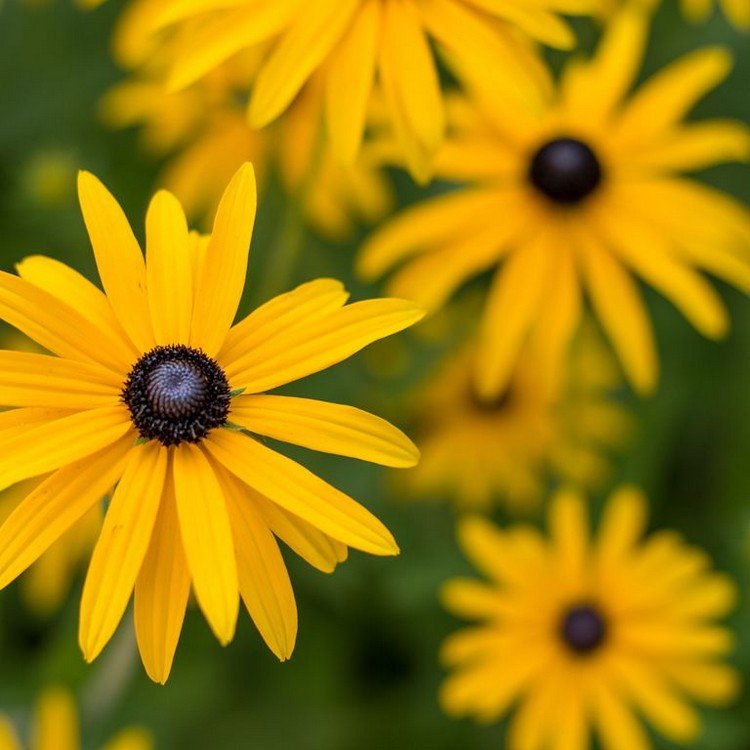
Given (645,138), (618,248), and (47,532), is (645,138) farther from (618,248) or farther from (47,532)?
(47,532)

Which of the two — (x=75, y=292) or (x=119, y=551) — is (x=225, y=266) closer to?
(x=75, y=292)

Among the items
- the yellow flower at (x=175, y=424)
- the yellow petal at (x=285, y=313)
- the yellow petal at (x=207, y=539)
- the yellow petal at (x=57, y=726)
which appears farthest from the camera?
the yellow petal at (x=57, y=726)

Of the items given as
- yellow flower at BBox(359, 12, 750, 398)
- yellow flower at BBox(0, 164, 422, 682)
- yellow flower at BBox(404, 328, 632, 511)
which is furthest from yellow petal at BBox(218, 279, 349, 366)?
yellow flower at BBox(404, 328, 632, 511)

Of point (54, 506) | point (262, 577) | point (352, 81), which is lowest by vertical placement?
point (262, 577)

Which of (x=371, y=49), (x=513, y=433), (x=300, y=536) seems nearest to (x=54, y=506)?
(x=300, y=536)

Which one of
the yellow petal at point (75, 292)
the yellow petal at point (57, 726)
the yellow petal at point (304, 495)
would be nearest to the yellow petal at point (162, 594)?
the yellow petal at point (304, 495)

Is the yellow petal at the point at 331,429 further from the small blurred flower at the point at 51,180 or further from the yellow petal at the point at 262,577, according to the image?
the small blurred flower at the point at 51,180

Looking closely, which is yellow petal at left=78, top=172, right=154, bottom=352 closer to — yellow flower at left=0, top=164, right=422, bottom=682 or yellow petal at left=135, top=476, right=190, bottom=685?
yellow flower at left=0, top=164, right=422, bottom=682

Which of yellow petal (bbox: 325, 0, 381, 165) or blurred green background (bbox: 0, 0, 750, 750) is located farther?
blurred green background (bbox: 0, 0, 750, 750)

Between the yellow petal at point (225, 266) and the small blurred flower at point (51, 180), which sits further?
the small blurred flower at point (51, 180)
